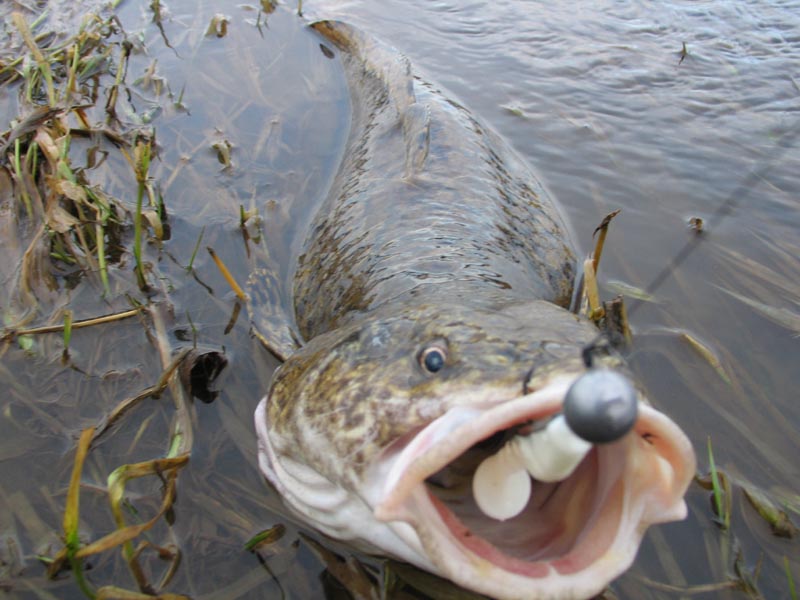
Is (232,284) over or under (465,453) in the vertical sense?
under

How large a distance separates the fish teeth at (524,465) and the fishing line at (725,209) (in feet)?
5.03

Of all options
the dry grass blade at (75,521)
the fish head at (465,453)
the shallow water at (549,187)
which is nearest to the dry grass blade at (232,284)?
the shallow water at (549,187)

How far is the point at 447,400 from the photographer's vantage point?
1.42 m

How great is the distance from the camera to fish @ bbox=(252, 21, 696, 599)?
1243 mm

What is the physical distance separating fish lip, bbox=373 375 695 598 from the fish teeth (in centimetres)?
6

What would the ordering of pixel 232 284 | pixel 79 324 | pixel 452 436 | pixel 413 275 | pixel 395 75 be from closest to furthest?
pixel 452 436 < pixel 413 275 < pixel 79 324 < pixel 232 284 < pixel 395 75

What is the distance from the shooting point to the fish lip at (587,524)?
120cm

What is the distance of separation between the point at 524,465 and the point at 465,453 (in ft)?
1.07

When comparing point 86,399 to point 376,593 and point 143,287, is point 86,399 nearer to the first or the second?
point 143,287

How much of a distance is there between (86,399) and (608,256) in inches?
99.2

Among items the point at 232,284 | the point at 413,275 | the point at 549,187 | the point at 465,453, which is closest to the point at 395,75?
the point at 549,187

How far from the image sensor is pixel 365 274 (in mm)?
2725

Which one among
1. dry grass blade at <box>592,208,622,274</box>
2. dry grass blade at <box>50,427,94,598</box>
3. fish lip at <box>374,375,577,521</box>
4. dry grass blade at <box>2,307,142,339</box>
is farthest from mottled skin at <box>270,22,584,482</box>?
dry grass blade at <box>2,307,142,339</box>

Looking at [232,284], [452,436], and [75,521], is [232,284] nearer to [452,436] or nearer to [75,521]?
[75,521]
